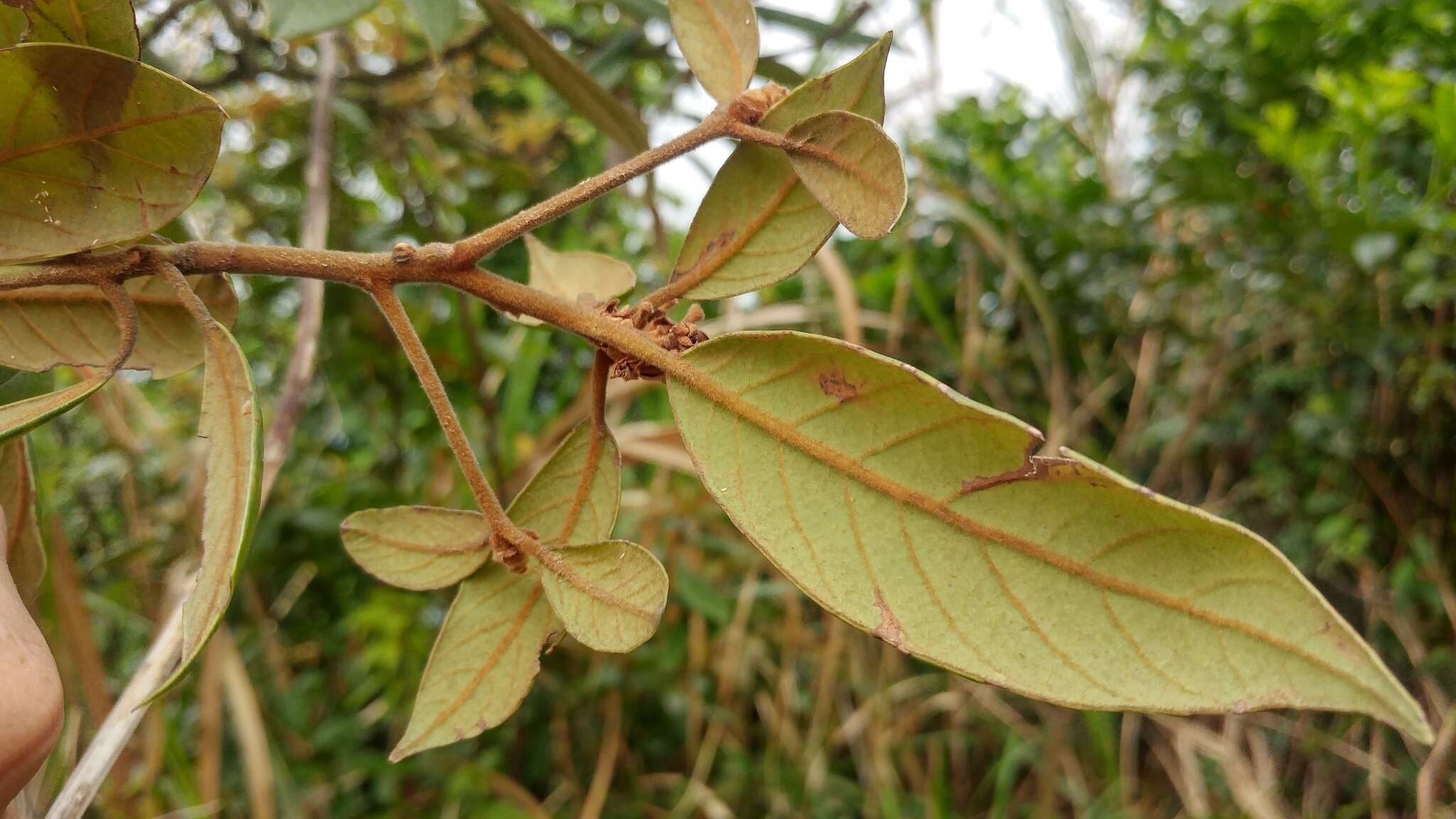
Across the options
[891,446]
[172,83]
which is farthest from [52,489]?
[891,446]

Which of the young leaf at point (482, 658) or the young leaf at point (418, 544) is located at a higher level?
the young leaf at point (418, 544)

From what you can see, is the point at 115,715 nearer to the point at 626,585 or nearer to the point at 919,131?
the point at 626,585

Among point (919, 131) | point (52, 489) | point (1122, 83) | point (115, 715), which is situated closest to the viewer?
point (115, 715)

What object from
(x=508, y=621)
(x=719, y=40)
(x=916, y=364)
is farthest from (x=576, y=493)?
(x=916, y=364)

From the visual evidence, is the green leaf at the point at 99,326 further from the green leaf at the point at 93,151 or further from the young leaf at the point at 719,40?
the young leaf at the point at 719,40

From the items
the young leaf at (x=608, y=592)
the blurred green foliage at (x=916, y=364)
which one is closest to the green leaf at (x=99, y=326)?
the young leaf at (x=608, y=592)

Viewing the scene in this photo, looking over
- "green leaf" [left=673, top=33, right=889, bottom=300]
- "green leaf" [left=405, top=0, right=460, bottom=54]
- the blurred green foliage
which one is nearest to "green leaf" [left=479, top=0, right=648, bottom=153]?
"green leaf" [left=405, top=0, right=460, bottom=54]
